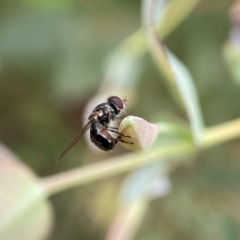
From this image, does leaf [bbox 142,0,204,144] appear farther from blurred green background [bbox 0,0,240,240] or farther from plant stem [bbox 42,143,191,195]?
blurred green background [bbox 0,0,240,240]

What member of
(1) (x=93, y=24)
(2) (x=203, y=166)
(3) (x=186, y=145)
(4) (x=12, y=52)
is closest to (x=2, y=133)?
(4) (x=12, y=52)

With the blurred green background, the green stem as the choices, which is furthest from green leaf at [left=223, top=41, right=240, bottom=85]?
the blurred green background

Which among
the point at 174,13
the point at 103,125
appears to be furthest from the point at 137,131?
the point at 174,13

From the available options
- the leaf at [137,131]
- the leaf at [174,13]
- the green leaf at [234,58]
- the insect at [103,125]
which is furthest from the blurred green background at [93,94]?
the leaf at [137,131]

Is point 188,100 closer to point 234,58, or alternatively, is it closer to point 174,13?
point 234,58

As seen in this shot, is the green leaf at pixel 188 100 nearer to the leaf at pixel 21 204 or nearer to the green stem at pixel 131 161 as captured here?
the green stem at pixel 131 161
